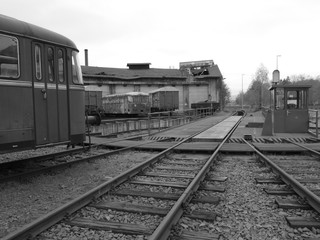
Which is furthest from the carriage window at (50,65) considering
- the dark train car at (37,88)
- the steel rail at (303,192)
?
the steel rail at (303,192)

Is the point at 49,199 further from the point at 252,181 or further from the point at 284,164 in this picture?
the point at 284,164

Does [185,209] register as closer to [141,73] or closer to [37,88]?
[37,88]

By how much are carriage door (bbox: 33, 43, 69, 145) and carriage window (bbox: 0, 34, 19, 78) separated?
45 cm

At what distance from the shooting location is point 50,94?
6.76 metres

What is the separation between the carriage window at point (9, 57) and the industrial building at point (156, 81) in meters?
45.1

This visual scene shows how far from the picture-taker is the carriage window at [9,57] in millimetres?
5699

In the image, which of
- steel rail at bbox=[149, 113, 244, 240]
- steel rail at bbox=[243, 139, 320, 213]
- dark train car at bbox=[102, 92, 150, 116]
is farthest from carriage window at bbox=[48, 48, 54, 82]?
dark train car at bbox=[102, 92, 150, 116]

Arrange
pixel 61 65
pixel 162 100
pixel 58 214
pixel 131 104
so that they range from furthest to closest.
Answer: pixel 162 100, pixel 131 104, pixel 61 65, pixel 58 214

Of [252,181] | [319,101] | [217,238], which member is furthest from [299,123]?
[319,101]

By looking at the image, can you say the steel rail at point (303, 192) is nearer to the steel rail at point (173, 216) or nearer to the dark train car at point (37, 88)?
the steel rail at point (173, 216)

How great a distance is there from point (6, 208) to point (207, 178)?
379cm

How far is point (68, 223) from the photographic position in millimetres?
3979

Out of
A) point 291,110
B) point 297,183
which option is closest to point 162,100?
point 291,110

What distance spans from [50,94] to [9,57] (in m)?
1.21
